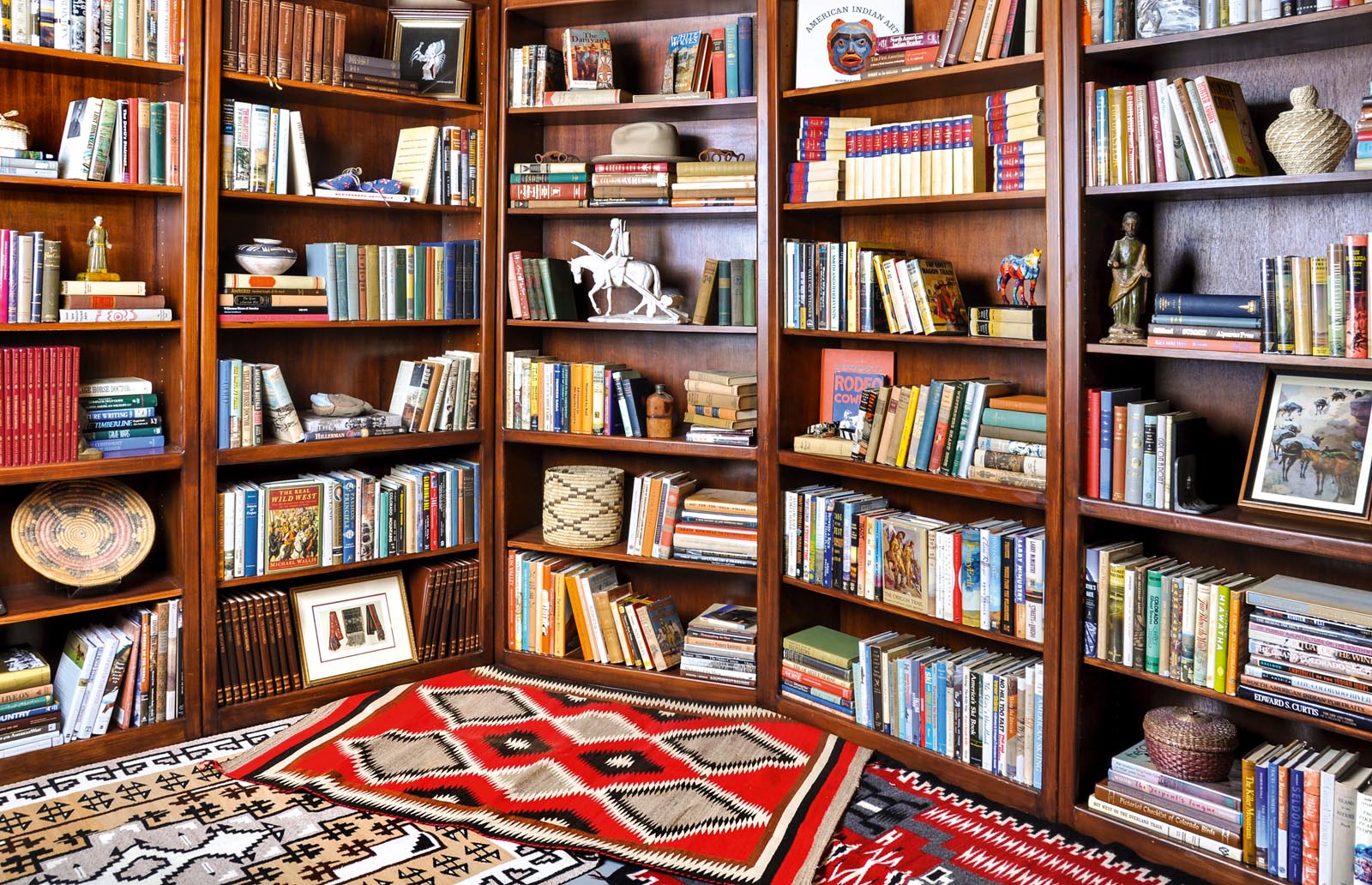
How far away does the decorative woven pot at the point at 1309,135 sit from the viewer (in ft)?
7.76

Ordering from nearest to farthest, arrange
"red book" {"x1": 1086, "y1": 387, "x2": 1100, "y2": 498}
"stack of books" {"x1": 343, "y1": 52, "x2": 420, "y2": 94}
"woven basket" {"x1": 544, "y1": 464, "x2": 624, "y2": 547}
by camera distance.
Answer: "red book" {"x1": 1086, "y1": 387, "x2": 1100, "y2": 498} → "stack of books" {"x1": 343, "y1": 52, "x2": 420, "y2": 94} → "woven basket" {"x1": 544, "y1": 464, "x2": 624, "y2": 547}

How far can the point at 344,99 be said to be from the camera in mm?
3600

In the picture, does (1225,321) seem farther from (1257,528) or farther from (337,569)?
(337,569)

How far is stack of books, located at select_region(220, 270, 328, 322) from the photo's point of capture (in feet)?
11.0

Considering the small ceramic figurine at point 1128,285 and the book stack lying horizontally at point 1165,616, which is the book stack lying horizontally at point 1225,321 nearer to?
the small ceramic figurine at point 1128,285

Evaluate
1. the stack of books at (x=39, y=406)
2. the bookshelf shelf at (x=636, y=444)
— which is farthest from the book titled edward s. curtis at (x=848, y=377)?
the stack of books at (x=39, y=406)

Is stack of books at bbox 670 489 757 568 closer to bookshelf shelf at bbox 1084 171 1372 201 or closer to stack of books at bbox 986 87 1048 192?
stack of books at bbox 986 87 1048 192

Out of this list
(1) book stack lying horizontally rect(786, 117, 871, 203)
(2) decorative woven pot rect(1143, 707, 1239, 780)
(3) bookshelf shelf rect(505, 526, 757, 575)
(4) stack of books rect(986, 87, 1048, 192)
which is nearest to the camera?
(2) decorative woven pot rect(1143, 707, 1239, 780)

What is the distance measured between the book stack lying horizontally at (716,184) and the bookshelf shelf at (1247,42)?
42.2 inches

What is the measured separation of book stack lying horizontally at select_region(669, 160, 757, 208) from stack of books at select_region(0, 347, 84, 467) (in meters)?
1.75

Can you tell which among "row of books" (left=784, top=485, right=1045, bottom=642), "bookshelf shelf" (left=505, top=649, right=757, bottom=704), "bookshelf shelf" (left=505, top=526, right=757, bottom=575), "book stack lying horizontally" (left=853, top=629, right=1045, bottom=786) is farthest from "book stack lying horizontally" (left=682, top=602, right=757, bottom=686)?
"book stack lying horizontally" (left=853, top=629, right=1045, bottom=786)

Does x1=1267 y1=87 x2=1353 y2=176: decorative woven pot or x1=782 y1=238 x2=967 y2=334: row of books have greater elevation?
x1=1267 y1=87 x2=1353 y2=176: decorative woven pot

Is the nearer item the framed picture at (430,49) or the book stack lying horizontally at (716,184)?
the book stack lying horizontally at (716,184)

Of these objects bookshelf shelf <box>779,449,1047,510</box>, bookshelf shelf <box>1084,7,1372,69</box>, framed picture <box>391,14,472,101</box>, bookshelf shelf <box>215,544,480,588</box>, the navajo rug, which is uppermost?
framed picture <box>391,14,472,101</box>
